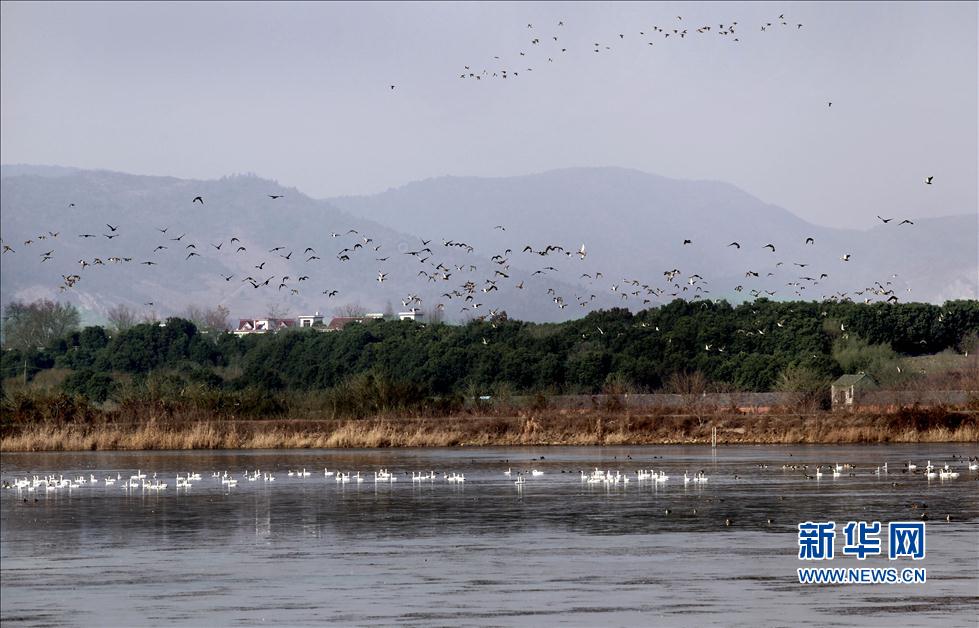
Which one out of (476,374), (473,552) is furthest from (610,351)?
(473,552)

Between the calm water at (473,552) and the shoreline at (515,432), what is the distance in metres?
21.7

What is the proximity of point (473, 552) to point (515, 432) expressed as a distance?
45.8 metres

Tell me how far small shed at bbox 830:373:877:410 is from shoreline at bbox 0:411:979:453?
44.6ft

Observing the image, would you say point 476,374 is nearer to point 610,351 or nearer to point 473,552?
point 610,351

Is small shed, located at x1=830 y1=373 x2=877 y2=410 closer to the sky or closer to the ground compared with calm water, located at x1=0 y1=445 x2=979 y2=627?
closer to the sky

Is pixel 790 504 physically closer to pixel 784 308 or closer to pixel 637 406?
pixel 637 406

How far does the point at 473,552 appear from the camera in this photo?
26.0 m

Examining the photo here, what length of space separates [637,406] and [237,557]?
57.9 metres

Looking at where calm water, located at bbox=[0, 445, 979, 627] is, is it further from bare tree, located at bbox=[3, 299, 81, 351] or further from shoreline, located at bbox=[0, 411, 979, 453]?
bare tree, located at bbox=[3, 299, 81, 351]

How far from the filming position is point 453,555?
25.6 meters

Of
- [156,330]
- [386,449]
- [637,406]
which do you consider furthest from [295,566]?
[156,330]

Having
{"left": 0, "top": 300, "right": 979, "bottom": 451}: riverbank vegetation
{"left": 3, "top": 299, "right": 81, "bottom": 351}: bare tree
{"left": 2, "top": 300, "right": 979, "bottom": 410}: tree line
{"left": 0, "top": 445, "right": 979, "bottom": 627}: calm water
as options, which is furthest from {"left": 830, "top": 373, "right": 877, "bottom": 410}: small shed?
{"left": 3, "top": 299, "right": 81, "bottom": 351}: bare tree

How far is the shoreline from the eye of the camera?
67.1m

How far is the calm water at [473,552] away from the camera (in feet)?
65.5
